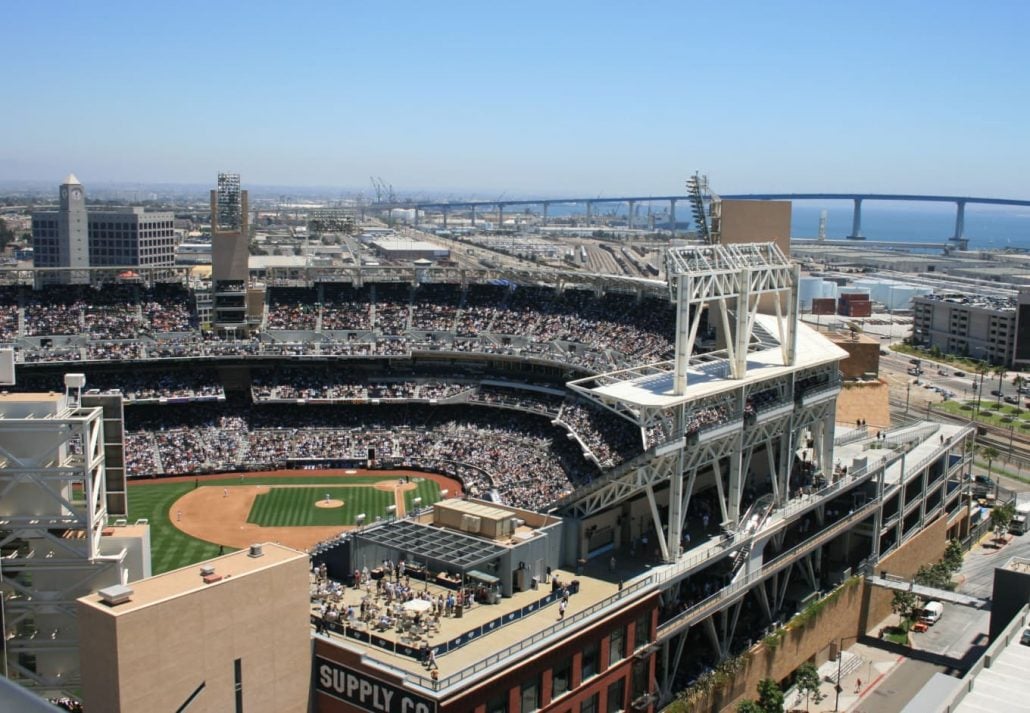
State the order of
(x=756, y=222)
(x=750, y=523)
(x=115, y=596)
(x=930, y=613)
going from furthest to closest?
(x=756, y=222) → (x=930, y=613) → (x=750, y=523) → (x=115, y=596)

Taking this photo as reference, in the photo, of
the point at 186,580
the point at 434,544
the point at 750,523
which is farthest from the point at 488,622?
the point at 750,523

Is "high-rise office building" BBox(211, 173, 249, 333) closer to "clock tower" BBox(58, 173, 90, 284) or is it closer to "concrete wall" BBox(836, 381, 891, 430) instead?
"concrete wall" BBox(836, 381, 891, 430)

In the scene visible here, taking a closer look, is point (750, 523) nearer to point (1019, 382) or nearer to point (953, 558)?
point (953, 558)

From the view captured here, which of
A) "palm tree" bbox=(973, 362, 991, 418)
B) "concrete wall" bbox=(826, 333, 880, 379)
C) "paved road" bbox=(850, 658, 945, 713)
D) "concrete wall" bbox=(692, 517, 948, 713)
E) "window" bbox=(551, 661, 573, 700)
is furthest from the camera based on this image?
"palm tree" bbox=(973, 362, 991, 418)

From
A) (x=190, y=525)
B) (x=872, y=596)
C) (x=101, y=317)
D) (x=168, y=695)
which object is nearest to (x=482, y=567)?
(x=168, y=695)

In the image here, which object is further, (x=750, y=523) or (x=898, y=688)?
(x=898, y=688)

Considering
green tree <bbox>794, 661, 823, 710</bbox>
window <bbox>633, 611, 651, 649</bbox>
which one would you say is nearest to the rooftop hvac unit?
window <bbox>633, 611, 651, 649</bbox>

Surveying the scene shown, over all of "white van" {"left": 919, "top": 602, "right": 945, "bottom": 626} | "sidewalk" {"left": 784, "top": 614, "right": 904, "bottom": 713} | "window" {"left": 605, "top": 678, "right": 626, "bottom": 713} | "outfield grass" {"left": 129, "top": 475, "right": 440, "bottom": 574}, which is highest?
"window" {"left": 605, "top": 678, "right": 626, "bottom": 713}
